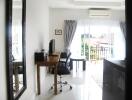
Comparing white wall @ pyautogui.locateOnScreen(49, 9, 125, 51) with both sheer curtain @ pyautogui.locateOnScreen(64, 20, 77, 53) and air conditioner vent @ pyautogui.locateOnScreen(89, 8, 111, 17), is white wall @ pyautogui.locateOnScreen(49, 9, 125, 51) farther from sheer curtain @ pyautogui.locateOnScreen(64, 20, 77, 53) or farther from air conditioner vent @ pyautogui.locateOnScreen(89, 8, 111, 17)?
air conditioner vent @ pyautogui.locateOnScreen(89, 8, 111, 17)

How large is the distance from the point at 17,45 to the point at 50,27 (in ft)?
18.6

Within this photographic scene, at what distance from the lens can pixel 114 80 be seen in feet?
5.50

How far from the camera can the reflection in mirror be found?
8.11ft

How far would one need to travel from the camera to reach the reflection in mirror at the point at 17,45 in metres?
2.47

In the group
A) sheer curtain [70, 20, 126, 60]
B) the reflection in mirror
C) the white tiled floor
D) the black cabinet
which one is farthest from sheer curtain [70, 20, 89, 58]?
the black cabinet

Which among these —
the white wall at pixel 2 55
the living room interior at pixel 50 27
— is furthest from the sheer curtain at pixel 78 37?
the white wall at pixel 2 55

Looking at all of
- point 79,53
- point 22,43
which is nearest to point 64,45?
point 79,53

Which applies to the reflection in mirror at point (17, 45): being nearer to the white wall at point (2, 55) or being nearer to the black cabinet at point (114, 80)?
the white wall at point (2, 55)

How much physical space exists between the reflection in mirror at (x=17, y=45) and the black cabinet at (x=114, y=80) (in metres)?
1.17

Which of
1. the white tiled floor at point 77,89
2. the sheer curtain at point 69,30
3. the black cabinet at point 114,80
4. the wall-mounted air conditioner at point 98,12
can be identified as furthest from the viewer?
the sheer curtain at point 69,30

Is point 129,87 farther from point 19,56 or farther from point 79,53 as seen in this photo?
point 79,53

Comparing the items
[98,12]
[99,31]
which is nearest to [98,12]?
[98,12]

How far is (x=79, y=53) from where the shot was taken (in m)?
8.59

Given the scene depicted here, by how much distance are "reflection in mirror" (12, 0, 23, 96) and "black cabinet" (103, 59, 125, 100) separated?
3.84 feet
